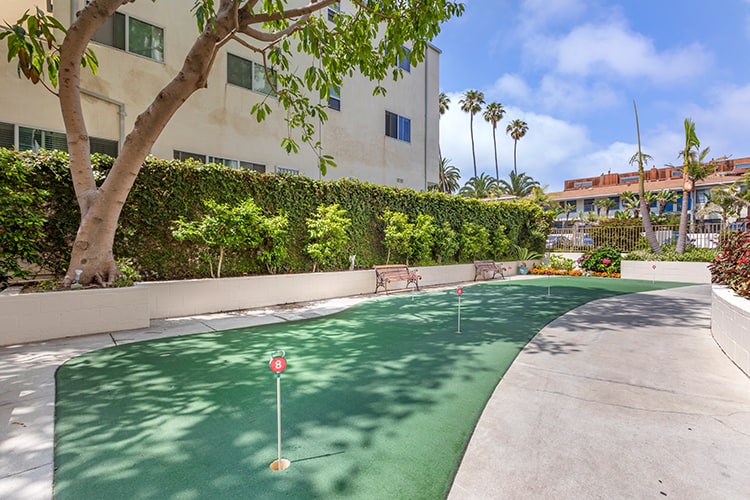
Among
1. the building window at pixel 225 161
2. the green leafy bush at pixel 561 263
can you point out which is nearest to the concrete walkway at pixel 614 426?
the building window at pixel 225 161

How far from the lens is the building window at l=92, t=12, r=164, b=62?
10.5 metres

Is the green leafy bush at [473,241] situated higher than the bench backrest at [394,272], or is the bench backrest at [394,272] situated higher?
the green leafy bush at [473,241]

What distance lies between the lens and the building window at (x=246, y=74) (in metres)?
13.0

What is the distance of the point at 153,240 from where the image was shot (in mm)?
8289

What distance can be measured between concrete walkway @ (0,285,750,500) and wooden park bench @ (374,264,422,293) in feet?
20.0

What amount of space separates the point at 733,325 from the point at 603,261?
1391cm

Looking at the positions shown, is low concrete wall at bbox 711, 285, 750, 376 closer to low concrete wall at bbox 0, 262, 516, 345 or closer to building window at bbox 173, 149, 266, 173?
low concrete wall at bbox 0, 262, 516, 345

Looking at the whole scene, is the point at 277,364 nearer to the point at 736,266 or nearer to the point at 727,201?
the point at 736,266

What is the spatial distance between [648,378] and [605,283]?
11766 millimetres

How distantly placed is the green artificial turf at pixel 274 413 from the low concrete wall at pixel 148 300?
4.92 feet

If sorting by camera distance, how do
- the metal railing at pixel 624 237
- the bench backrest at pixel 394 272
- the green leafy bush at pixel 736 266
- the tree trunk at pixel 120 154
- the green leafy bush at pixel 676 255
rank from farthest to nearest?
the metal railing at pixel 624 237, the green leafy bush at pixel 676 255, the bench backrest at pixel 394 272, the tree trunk at pixel 120 154, the green leafy bush at pixel 736 266

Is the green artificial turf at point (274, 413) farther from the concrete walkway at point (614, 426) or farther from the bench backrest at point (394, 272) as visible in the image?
the bench backrest at point (394, 272)

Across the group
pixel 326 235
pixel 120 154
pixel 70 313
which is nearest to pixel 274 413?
pixel 70 313

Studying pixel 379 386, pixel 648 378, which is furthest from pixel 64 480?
pixel 648 378
